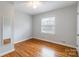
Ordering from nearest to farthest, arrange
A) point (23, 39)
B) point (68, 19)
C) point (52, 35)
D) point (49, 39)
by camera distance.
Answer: point (68, 19) → point (52, 35) → point (49, 39) → point (23, 39)

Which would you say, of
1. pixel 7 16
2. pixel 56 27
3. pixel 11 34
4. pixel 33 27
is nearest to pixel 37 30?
pixel 33 27

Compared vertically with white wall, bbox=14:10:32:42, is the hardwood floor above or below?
below

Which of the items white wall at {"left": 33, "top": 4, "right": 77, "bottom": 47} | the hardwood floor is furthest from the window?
the hardwood floor

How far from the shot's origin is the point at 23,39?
7.71 ft

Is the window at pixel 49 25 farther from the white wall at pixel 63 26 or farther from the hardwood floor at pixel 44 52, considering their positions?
the hardwood floor at pixel 44 52

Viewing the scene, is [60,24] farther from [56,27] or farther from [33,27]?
[33,27]

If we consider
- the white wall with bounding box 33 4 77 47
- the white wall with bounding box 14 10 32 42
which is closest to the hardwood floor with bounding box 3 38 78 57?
the white wall with bounding box 33 4 77 47

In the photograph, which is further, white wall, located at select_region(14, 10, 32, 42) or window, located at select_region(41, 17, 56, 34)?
white wall, located at select_region(14, 10, 32, 42)

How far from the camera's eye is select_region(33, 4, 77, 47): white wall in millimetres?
1297

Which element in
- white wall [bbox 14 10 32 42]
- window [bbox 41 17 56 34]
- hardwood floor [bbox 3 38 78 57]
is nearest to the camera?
hardwood floor [bbox 3 38 78 57]

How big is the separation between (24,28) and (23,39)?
39 cm

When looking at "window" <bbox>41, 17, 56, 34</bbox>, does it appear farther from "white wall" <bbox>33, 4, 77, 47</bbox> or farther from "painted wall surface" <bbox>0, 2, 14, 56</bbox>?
"painted wall surface" <bbox>0, 2, 14, 56</bbox>

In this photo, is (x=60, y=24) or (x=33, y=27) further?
(x=33, y=27)

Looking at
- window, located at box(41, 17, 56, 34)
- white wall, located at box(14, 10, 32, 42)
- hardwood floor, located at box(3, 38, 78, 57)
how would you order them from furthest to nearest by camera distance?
white wall, located at box(14, 10, 32, 42)
window, located at box(41, 17, 56, 34)
hardwood floor, located at box(3, 38, 78, 57)
